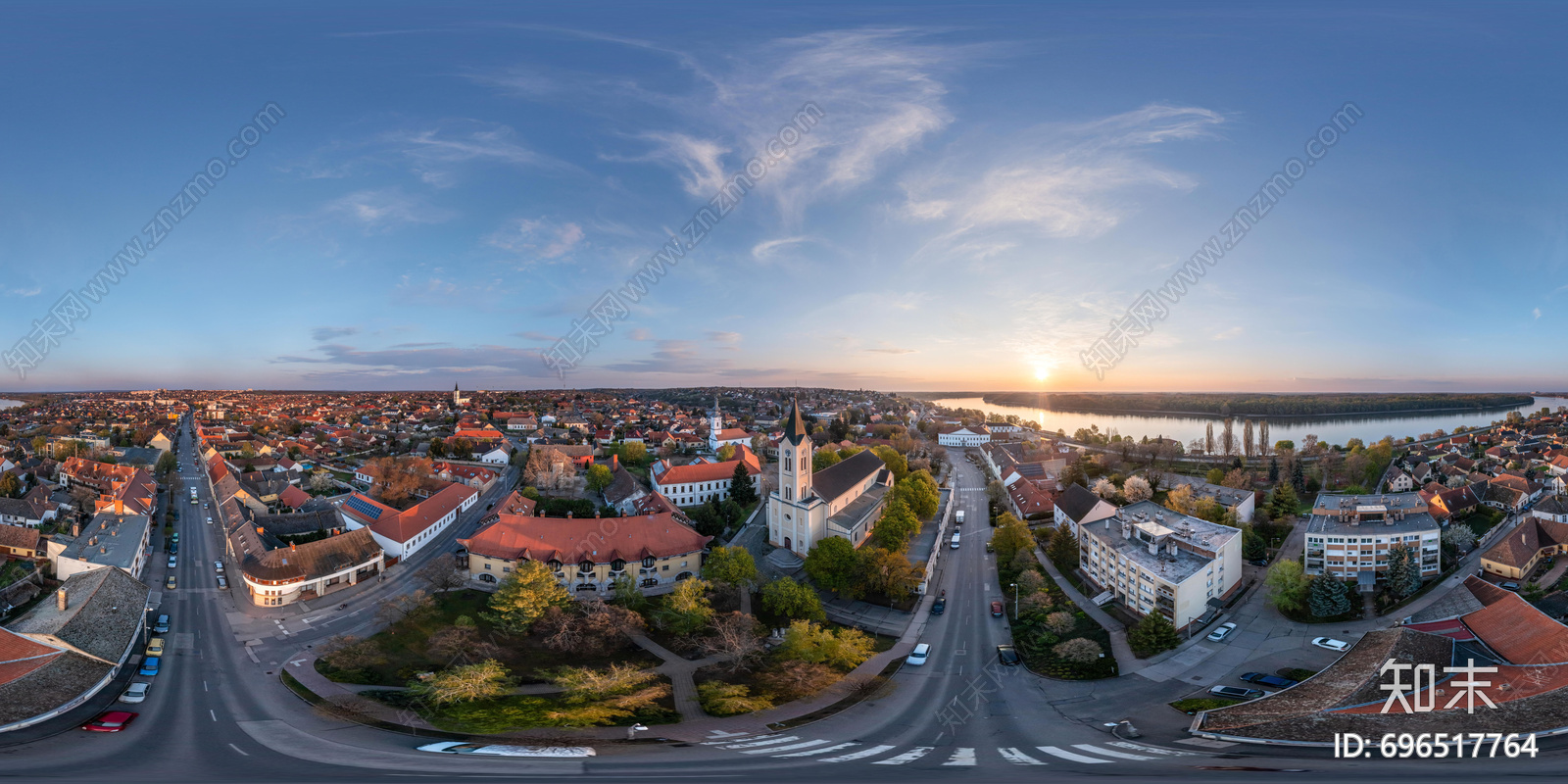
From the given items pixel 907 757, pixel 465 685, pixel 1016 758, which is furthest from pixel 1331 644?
pixel 465 685

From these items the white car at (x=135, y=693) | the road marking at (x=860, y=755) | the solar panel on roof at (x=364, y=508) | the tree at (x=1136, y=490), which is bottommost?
the white car at (x=135, y=693)

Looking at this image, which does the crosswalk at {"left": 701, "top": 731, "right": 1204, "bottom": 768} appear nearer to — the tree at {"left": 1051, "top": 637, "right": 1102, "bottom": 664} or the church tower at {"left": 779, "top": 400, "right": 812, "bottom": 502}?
the tree at {"left": 1051, "top": 637, "right": 1102, "bottom": 664}

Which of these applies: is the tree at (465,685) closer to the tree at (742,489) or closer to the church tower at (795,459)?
the church tower at (795,459)

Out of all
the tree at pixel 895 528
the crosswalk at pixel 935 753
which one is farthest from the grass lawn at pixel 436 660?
the tree at pixel 895 528

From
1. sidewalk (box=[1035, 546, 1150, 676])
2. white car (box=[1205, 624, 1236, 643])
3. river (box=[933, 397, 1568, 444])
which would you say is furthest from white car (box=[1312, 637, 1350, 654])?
river (box=[933, 397, 1568, 444])

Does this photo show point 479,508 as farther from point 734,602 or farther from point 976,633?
point 976,633

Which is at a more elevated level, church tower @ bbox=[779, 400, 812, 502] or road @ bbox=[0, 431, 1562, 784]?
church tower @ bbox=[779, 400, 812, 502]

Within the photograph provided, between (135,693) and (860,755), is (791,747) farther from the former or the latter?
(135,693)
